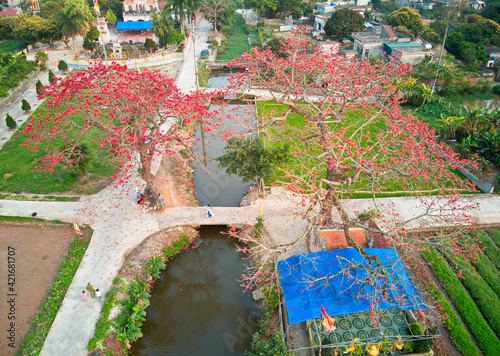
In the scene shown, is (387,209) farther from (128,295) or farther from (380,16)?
(380,16)

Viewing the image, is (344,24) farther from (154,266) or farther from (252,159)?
(154,266)

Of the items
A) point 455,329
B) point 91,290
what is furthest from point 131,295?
point 455,329

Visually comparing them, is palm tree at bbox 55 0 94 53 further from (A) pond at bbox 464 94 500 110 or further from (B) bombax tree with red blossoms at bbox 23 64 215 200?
(A) pond at bbox 464 94 500 110

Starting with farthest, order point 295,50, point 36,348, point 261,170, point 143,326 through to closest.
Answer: point 261,170
point 295,50
point 143,326
point 36,348

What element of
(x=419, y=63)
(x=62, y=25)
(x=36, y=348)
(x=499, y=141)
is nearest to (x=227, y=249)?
(x=36, y=348)

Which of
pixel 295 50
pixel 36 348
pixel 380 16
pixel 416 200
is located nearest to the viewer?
pixel 36 348
